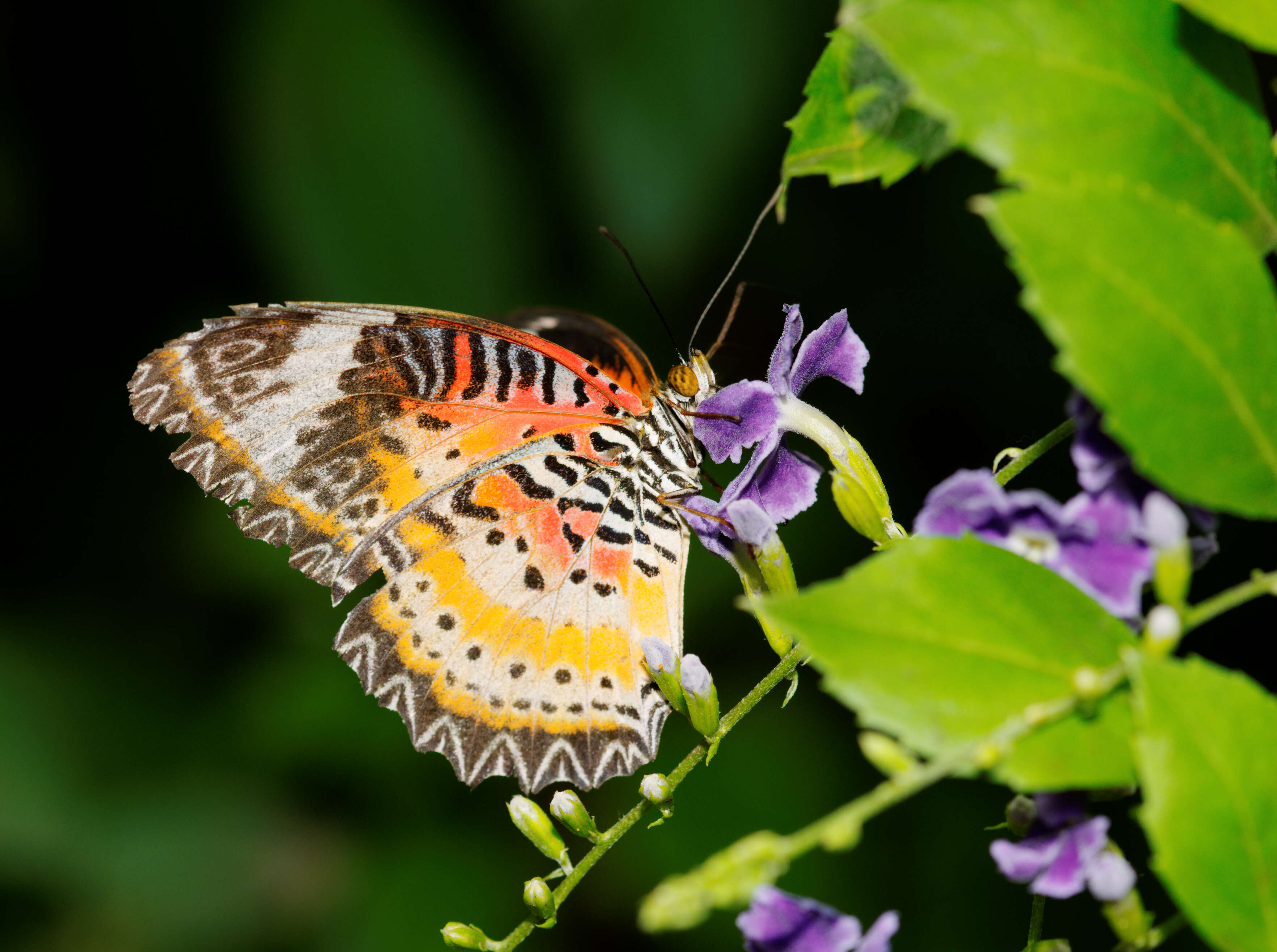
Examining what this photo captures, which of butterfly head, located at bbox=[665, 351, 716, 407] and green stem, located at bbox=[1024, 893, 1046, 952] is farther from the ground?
butterfly head, located at bbox=[665, 351, 716, 407]

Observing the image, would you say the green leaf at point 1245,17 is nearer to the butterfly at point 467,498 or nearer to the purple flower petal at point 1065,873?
the purple flower petal at point 1065,873

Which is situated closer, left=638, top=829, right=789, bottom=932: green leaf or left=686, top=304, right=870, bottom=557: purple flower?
left=638, top=829, right=789, bottom=932: green leaf

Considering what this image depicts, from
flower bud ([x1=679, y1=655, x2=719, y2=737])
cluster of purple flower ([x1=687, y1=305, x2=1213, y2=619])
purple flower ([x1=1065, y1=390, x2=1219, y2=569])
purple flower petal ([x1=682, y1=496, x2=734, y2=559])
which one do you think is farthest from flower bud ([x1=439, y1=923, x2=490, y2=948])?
purple flower ([x1=1065, y1=390, x2=1219, y2=569])

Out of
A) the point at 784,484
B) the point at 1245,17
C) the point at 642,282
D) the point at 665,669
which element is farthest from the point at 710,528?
the point at 1245,17

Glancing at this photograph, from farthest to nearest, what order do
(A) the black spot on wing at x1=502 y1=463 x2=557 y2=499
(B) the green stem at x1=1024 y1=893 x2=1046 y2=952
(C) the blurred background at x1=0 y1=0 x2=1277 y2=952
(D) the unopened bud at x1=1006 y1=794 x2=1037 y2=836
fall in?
(C) the blurred background at x1=0 y1=0 x2=1277 y2=952
(A) the black spot on wing at x1=502 y1=463 x2=557 y2=499
(B) the green stem at x1=1024 y1=893 x2=1046 y2=952
(D) the unopened bud at x1=1006 y1=794 x2=1037 y2=836

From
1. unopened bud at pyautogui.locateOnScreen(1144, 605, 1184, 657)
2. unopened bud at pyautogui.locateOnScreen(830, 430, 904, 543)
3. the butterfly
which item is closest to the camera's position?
unopened bud at pyautogui.locateOnScreen(1144, 605, 1184, 657)

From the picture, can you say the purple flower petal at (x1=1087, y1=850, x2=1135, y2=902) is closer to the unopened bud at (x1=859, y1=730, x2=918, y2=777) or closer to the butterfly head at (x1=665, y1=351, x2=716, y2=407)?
the unopened bud at (x1=859, y1=730, x2=918, y2=777)

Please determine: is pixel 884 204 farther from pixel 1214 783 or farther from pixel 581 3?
pixel 1214 783

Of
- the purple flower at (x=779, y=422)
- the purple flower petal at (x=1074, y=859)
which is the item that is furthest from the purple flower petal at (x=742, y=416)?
the purple flower petal at (x=1074, y=859)
